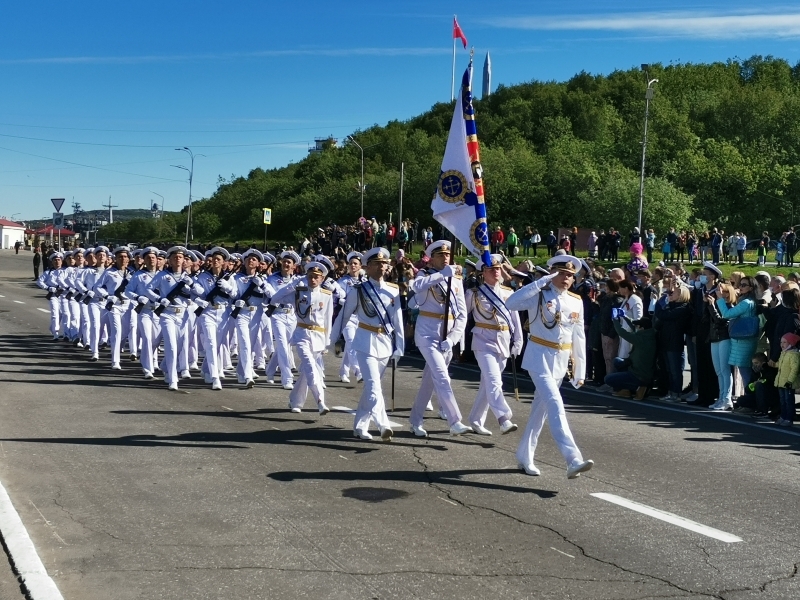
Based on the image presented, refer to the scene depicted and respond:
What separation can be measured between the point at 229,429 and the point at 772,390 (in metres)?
6.85

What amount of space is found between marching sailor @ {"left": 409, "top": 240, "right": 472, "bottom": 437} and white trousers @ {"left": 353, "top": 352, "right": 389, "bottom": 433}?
54cm

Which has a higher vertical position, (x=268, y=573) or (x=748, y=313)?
(x=748, y=313)

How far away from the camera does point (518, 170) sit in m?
78.6

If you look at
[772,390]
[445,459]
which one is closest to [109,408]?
[445,459]

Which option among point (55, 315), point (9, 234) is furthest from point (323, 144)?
point (55, 315)

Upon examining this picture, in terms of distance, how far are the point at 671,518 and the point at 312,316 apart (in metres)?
6.13

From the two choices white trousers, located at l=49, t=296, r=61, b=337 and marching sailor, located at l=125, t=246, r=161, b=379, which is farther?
white trousers, located at l=49, t=296, r=61, b=337

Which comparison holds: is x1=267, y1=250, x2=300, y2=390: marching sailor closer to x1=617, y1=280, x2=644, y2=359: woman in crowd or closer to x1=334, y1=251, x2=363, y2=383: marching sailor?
x1=334, y1=251, x2=363, y2=383: marching sailor

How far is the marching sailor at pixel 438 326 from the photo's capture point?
1066 cm

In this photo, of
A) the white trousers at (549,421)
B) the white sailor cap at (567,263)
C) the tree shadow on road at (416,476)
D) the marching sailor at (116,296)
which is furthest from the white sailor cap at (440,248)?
the marching sailor at (116,296)

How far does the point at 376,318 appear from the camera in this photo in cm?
1083

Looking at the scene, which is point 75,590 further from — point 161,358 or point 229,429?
point 161,358

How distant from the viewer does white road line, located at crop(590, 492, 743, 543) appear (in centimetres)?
716

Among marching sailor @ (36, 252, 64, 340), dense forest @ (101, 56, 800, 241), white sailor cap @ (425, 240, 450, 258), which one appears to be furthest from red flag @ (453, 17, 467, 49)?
dense forest @ (101, 56, 800, 241)
